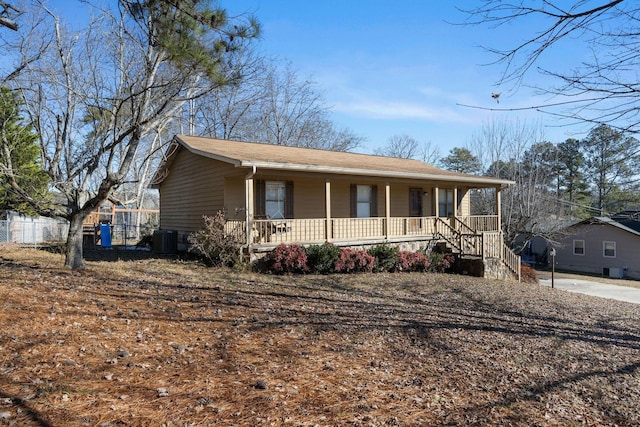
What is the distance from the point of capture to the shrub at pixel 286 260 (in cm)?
1173

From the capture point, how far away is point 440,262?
50.0ft

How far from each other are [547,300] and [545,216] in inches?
597

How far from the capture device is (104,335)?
4750 mm

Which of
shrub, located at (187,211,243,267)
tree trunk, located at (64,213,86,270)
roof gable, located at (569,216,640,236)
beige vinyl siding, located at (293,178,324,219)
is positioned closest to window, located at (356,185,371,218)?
beige vinyl siding, located at (293,178,324,219)

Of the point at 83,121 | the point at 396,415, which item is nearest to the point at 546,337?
the point at 396,415

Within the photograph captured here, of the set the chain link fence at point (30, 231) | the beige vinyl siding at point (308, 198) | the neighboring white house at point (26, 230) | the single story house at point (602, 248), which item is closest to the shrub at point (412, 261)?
the beige vinyl siding at point (308, 198)

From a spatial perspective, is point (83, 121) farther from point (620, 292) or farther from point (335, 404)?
point (620, 292)

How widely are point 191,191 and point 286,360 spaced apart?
477 inches

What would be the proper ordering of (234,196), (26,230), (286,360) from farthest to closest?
(26,230), (234,196), (286,360)

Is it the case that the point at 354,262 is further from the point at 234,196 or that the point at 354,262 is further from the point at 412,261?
the point at 234,196

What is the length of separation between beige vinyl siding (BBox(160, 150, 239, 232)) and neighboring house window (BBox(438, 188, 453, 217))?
10.8 meters

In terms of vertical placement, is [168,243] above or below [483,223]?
below

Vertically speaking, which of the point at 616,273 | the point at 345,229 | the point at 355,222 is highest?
the point at 355,222

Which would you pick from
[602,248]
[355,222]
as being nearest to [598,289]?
[602,248]
